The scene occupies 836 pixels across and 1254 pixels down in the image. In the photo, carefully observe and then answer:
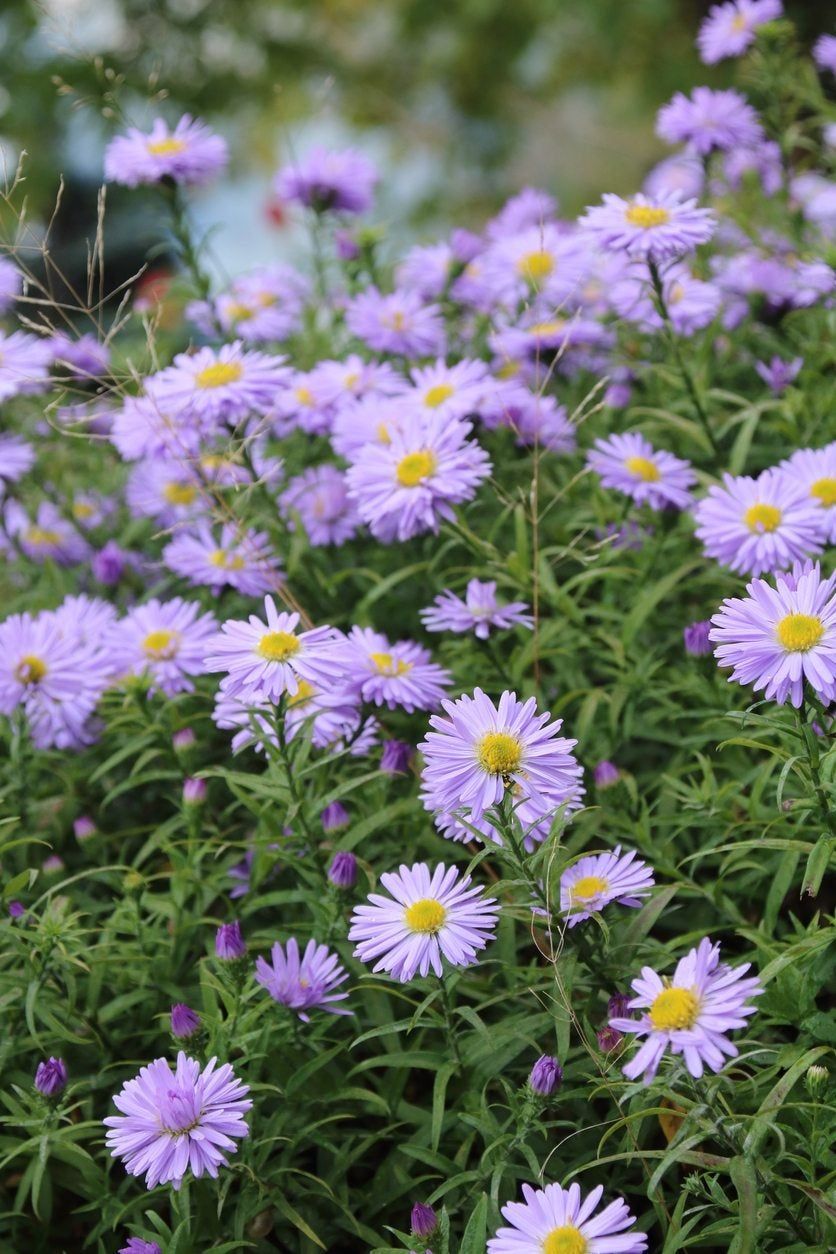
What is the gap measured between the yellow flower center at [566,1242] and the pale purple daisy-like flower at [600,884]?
0.30 metres

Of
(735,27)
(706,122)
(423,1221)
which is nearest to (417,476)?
(423,1221)

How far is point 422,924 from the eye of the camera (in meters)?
1.18

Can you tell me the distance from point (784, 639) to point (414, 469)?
24.9 inches

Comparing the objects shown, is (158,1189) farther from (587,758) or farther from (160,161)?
(160,161)

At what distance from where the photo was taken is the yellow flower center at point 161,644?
1791mm

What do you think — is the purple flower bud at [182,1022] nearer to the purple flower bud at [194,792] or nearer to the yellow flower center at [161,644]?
the purple flower bud at [194,792]

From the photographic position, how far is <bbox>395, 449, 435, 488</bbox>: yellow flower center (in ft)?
5.44

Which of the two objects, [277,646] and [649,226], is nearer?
[277,646]

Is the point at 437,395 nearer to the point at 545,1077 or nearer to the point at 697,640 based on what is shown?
the point at 697,640

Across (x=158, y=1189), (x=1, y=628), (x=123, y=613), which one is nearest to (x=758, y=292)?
(x=123, y=613)

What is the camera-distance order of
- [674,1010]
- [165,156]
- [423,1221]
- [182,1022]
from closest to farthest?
[674,1010], [423,1221], [182,1022], [165,156]

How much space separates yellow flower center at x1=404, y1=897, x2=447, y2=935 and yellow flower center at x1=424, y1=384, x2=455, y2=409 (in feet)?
2.97

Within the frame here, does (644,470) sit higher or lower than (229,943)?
higher

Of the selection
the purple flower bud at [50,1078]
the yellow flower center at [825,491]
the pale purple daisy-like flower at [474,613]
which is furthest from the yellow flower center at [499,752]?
the yellow flower center at [825,491]
